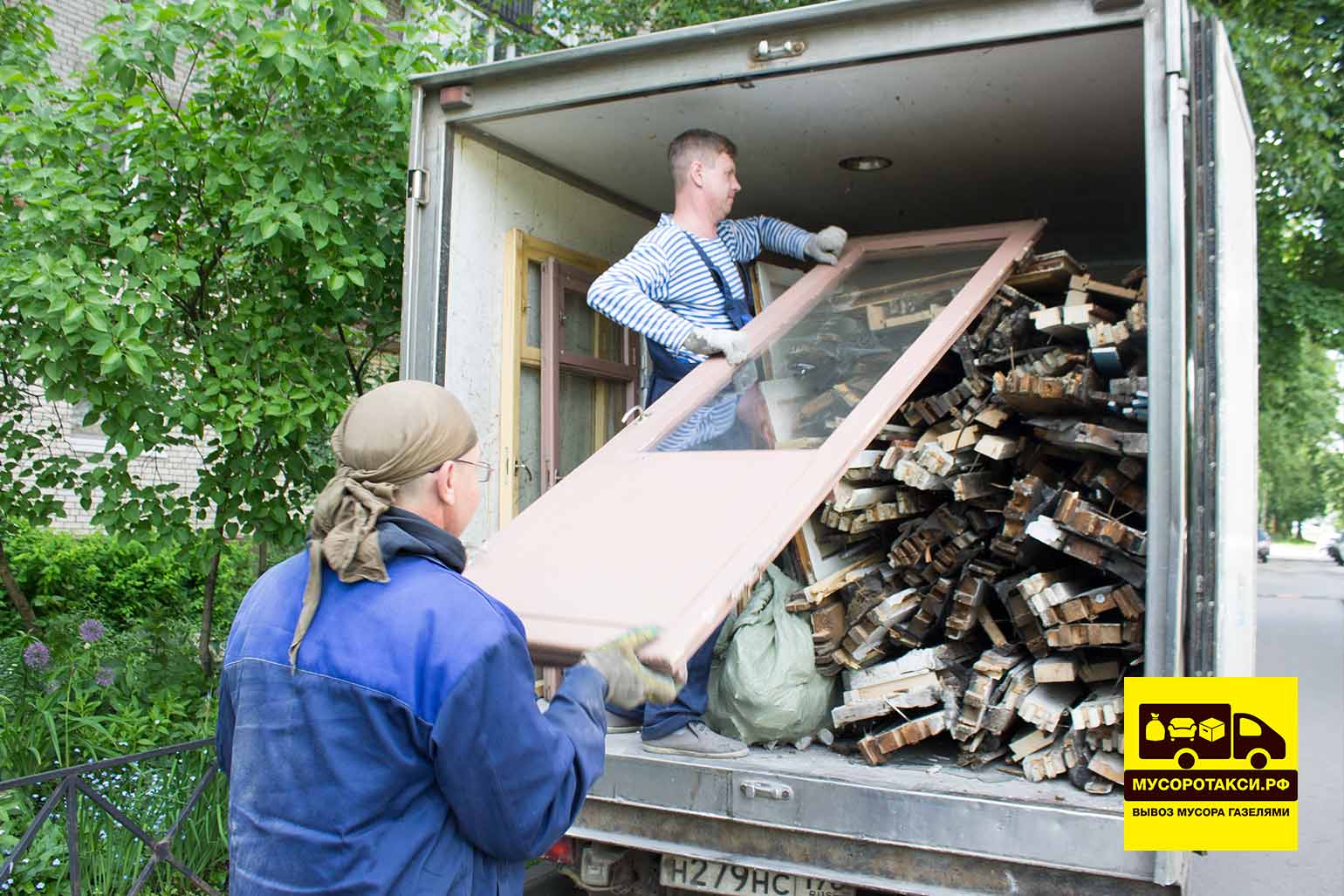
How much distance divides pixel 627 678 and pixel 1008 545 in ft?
6.71

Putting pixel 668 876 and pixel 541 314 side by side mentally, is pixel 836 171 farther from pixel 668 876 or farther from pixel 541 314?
pixel 668 876

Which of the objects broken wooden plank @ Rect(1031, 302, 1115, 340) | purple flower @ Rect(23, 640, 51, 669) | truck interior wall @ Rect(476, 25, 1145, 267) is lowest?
purple flower @ Rect(23, 640, 51, 669)

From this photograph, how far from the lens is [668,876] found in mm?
3215

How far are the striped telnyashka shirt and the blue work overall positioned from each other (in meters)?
0.03

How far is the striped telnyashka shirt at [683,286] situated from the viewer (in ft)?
11.6

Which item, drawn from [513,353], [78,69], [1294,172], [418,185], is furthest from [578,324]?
[78,69]

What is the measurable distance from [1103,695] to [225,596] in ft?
23.4

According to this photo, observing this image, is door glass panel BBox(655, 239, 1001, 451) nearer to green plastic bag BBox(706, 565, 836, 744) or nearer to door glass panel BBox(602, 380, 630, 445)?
green plastic bag BBox(706, 565, 836, 744)

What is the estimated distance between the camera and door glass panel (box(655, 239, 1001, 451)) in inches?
133

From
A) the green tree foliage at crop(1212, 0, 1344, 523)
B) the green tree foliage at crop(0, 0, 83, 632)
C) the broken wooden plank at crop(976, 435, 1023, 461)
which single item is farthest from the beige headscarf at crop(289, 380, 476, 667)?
the green tree foliage at crop(1212, 0, 1344, 523)

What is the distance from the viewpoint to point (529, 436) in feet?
15.2

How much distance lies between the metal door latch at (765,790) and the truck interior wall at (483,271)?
1714 mm

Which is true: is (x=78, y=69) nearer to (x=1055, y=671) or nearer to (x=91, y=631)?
(x=91, y=631)

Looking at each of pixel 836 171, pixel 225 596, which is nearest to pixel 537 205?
pixel 836 171
